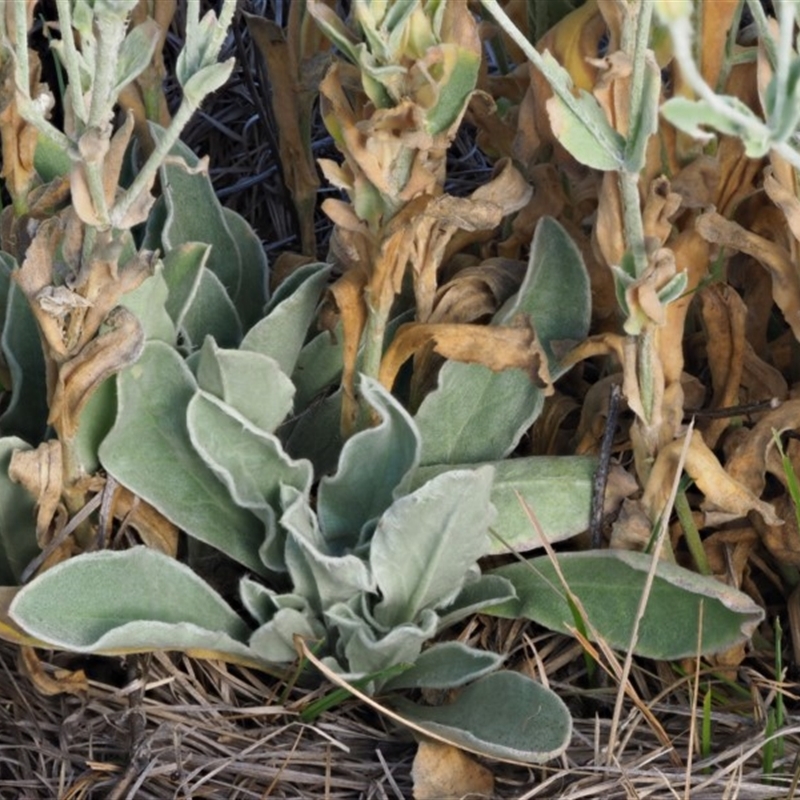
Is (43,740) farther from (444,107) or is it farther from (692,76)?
(692,76)

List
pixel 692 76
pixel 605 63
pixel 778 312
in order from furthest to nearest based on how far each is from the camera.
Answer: pixel 778 312 → pixel 605 63 → pixel 692 76

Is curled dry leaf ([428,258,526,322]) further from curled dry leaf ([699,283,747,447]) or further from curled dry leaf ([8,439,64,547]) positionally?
curled dry leaf ([8,439,64,547])

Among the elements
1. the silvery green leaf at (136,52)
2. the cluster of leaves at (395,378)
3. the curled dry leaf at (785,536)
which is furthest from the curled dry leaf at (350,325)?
the curled dry leaf at (785,536)

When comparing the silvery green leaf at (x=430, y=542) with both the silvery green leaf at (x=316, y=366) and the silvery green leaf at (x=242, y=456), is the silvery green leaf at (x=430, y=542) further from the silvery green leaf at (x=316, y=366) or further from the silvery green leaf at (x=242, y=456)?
the silvery green leaf at (x=316, y=366)

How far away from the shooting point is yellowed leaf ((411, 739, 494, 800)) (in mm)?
850

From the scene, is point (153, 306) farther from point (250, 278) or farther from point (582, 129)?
point (582, 129)

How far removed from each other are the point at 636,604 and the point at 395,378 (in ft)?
0.91

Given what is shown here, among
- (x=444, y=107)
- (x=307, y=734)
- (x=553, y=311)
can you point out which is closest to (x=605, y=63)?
(x=444, y=107)

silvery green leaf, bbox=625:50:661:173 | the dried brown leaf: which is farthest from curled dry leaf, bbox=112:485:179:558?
silvery green leaf, bbox=625:50:661:173

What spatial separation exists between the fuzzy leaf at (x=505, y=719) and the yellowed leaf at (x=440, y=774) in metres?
0.01

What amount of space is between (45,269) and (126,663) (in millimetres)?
297

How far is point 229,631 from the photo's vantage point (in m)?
0.91

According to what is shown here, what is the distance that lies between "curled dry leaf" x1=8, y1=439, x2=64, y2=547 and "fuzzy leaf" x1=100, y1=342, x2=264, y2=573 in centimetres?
3

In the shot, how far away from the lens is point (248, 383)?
905 millimetres
